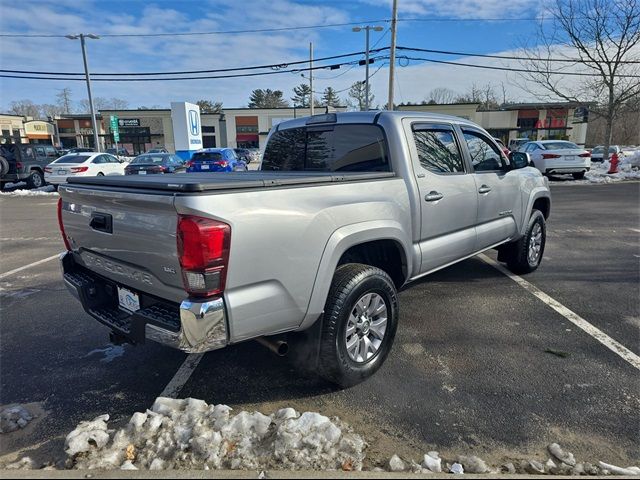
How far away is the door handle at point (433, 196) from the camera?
3563 mm

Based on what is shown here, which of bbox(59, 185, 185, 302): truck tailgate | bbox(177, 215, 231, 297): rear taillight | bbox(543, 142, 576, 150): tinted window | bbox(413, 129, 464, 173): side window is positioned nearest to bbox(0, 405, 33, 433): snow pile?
bbox(59, 185, 185, 302): truck tailgate

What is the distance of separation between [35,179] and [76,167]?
2954 millimetres

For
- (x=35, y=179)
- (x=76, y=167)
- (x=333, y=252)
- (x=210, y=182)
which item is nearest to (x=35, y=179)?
(x=35, y=179)

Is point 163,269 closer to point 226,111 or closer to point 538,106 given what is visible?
point 538,106

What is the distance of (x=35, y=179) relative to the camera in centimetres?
1784

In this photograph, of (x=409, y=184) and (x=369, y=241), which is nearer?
(x=369, y=241)

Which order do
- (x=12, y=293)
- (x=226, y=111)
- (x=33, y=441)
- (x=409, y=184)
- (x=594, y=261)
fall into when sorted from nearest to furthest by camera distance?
(x=33, y=441)
(x=409, y=184)
(x=12, y=293)
(x=594, y=261)
(x=226, y=111)

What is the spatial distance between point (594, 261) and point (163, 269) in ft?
20.8

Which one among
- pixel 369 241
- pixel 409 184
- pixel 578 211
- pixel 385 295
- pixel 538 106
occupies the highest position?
pixel 538 106

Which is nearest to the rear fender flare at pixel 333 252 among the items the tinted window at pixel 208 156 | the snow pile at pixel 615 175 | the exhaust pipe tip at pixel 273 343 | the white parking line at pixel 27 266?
the exhaust pipe tip at pixel 273 343

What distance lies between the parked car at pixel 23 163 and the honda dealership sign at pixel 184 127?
24.1ft

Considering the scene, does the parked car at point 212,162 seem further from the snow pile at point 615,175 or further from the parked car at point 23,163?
the snow pile at point 615,175

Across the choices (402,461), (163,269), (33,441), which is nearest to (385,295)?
(402,461)

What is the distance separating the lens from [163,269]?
238cm
